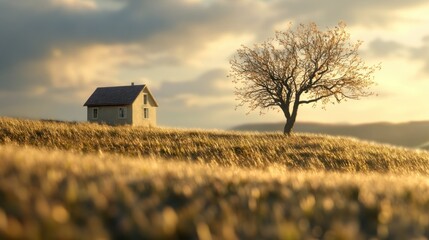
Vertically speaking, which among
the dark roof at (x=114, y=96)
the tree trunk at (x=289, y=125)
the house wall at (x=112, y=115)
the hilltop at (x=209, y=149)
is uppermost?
the dark roof at (x=114, y=96)

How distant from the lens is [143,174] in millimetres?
7223

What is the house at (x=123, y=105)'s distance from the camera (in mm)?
69125

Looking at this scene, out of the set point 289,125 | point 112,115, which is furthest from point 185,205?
point 112,115

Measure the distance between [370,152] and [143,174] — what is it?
27394 mm

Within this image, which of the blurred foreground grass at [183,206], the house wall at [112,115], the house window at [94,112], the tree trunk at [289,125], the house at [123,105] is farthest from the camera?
the house window at [94,112]

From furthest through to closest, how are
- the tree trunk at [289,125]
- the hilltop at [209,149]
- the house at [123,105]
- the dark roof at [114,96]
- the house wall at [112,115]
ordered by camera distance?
the dark roof at [114,96] < the house at [123,105] < the house wall at [112,115] < the tree trunk at [289,125] < the hilltop at [209,149]

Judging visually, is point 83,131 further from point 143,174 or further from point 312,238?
point 312,238

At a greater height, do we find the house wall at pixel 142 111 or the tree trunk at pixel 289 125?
the house wall at pixel 142 111

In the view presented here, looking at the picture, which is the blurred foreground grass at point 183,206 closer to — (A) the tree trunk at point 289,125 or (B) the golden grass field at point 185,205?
(B) the golden grass field at point 185,205

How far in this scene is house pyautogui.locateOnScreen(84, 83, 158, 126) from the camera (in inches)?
2721

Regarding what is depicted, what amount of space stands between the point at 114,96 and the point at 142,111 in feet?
14.1

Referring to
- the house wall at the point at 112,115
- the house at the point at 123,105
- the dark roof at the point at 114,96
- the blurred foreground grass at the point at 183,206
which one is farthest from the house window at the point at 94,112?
the blurred foreground grass at the point at 183,206

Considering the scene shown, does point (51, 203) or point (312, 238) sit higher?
point (51, 203)

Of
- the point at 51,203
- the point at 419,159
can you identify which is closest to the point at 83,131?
the point at 419,159
